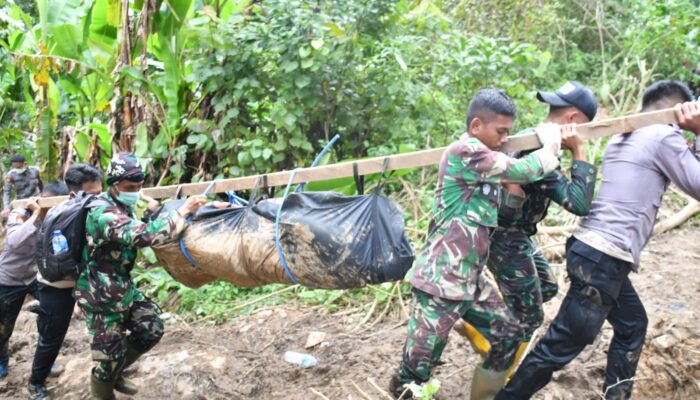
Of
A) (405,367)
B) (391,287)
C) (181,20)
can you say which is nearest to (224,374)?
(391,287)

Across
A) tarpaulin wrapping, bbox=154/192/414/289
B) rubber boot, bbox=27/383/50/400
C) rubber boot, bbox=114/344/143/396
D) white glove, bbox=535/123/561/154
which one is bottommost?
rubber boot, bbox=27/383/50/400

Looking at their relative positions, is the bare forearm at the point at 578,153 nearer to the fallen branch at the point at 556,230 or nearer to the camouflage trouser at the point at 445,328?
the camouflage trouser at the point at 445,328

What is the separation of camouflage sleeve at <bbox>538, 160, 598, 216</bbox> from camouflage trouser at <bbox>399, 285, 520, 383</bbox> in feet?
2.07

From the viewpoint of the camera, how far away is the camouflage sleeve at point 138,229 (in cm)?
325

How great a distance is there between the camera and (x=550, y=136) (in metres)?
2.71

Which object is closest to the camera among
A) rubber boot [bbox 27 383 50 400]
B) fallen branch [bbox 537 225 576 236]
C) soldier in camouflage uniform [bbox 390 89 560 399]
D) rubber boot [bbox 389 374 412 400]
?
soldier in camouflage uniform [bbox 390 89 560 399]

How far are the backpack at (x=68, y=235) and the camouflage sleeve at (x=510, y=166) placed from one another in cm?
217

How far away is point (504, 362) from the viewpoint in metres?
3.09

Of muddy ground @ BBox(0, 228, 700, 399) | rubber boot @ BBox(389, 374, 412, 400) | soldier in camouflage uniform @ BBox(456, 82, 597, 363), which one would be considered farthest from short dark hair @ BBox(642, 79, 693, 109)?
rubber boot @ BBox(389, 374, 412, 400)

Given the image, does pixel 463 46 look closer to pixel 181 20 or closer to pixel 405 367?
pixel 181 20

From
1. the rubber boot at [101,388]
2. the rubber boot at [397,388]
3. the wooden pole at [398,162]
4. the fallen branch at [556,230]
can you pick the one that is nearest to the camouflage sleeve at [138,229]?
the wooden pole at [398,162]

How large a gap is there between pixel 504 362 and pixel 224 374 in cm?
213

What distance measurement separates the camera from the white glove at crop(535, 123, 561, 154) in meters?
2.67

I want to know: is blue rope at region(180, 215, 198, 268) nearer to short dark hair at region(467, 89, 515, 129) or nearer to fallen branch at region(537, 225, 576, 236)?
short dark hair at region(467, 89, 515, 129)
